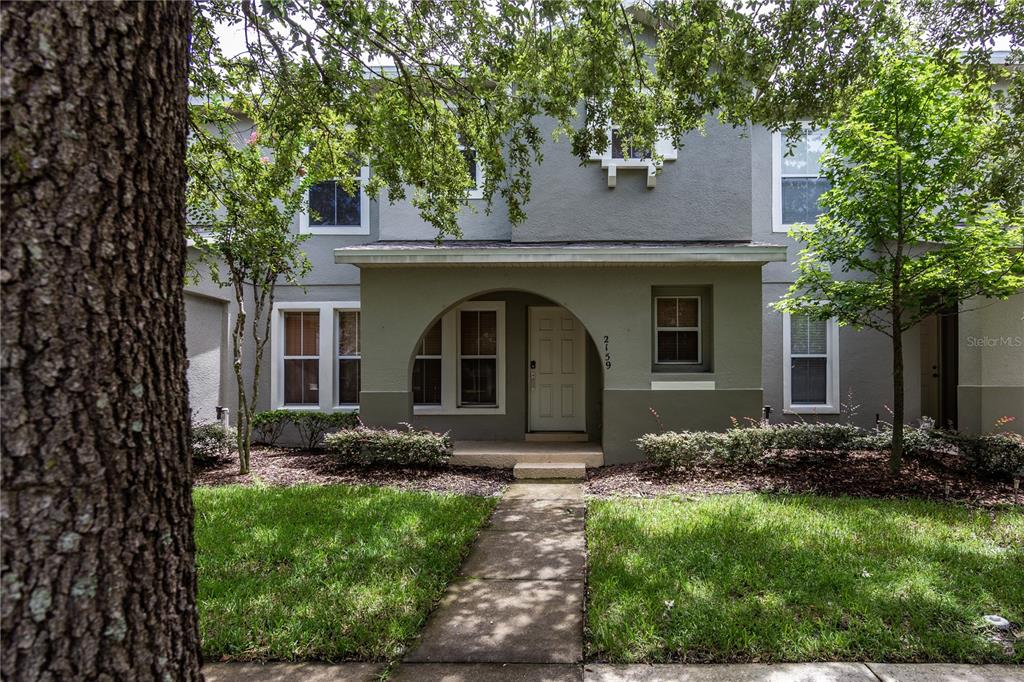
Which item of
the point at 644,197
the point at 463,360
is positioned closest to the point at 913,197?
the point at 644,197

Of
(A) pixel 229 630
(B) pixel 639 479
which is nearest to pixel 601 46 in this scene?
(B) pixel 639 479

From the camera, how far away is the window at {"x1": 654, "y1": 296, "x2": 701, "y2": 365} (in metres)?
9.85

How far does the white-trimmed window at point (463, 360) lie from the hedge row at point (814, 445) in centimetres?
341

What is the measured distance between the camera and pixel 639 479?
26.6ft

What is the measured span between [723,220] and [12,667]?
10.2 meters

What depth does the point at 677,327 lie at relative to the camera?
388 inches

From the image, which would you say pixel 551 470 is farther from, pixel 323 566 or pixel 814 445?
pixel 323 566

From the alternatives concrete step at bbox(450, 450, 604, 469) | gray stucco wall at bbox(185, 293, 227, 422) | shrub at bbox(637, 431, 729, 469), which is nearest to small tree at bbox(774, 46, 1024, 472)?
shrub at bbox(637, 431, 729, 469)

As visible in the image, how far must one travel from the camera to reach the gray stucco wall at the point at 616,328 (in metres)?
9.29

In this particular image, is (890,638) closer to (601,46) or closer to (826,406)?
(601,46)

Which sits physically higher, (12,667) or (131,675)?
(12,667)

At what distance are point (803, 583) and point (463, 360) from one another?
7639 mm

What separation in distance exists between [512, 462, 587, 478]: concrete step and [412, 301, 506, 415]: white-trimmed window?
2368 mm

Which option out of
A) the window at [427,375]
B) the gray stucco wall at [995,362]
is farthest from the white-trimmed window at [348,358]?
the gray stucco wall at [995,362]
